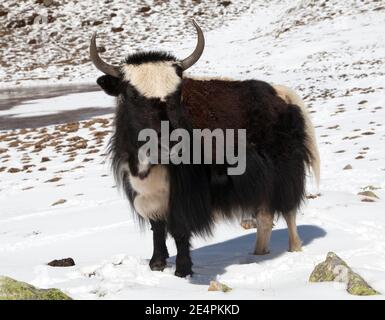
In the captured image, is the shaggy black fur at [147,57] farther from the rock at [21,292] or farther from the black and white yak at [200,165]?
the rock at [21,292]

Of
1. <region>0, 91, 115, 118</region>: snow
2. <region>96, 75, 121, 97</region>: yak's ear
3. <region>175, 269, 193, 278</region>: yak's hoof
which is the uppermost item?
<region>96, 75, 121, 97</region>: yak's ear

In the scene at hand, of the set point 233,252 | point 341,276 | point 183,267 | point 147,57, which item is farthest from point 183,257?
point 147,57

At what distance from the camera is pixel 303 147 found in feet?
18.1

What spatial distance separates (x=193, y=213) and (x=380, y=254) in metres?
1.64

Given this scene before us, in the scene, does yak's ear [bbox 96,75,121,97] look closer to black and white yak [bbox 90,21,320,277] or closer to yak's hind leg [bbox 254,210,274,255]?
black and white yak [bbox 90,21,320,277]

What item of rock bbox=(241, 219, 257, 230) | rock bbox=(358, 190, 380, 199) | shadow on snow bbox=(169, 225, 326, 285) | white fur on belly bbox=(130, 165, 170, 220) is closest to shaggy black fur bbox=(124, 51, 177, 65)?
white fur on belly bbox=(130, 165, 170, 220)

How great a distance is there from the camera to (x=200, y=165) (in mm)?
4797

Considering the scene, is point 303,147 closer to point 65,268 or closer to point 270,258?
point 270,258

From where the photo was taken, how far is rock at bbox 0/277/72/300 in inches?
137

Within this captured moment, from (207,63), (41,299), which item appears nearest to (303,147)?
(41,299)

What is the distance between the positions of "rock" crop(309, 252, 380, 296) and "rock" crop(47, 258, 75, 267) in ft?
7.02

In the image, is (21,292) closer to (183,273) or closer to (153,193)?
(153,193)

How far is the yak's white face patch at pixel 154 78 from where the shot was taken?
4457 mm

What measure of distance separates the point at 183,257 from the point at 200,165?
756 mm
